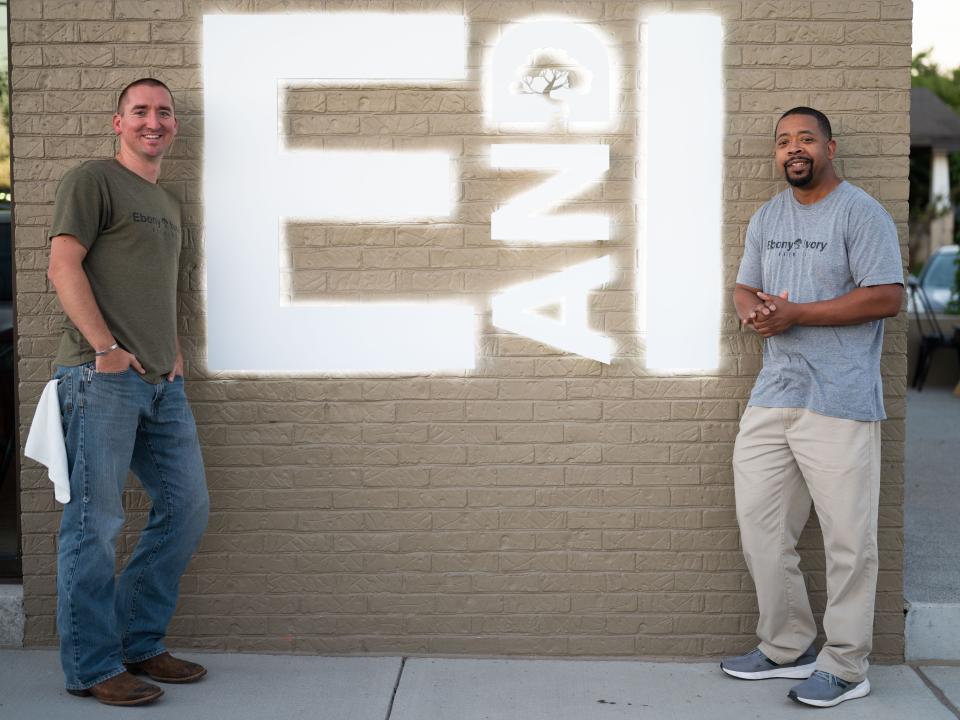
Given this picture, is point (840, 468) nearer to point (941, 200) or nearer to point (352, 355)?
point (352, 355)

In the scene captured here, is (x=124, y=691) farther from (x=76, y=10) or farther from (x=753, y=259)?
(x=753, y=259)

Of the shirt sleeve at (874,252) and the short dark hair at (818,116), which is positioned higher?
the short dark hair at (818,116)

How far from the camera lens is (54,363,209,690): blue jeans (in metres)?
3.45

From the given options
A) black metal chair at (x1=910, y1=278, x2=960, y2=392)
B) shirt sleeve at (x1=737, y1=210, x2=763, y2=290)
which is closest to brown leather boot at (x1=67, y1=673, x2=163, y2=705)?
shirt sleeve at (x1=737, y1=210, x2=763, y2=290)

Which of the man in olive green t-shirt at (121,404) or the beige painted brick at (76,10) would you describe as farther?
the beige painted brick at (76,10)

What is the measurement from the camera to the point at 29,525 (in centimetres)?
404

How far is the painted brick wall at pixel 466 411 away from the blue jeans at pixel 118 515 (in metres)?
0.30

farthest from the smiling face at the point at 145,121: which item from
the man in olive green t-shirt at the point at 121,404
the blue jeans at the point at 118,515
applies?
the blue jeans at the point at 118,515

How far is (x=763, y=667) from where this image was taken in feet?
12.5

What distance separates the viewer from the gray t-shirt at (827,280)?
356cm

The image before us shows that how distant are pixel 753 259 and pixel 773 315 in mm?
Answer: 276

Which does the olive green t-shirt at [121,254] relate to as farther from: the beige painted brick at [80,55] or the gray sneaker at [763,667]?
the gray sneaker at [763,667]

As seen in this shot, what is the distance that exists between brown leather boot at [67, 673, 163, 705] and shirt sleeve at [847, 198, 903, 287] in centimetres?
271

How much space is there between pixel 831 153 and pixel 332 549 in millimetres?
2293
